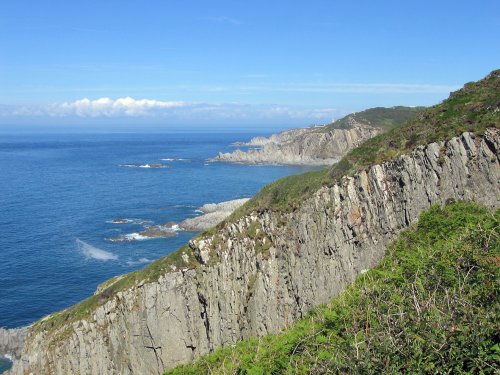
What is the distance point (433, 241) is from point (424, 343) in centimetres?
1435

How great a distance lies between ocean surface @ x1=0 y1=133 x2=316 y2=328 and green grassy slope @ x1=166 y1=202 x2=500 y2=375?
48.5 meters

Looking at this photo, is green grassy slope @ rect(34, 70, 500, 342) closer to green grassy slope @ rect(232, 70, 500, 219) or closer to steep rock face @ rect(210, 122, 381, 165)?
green grassy slope @ rect(232, 70, 500, 219)

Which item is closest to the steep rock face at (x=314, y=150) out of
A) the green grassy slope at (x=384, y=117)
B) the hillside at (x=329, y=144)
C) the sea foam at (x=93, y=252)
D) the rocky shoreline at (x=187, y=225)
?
the hillside at (x=329, y=144)

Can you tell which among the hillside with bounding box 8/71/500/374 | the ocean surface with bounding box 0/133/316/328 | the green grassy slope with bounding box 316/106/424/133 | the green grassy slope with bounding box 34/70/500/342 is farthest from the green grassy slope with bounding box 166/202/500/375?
the green grassy slope with bounding box 316/106/424/133

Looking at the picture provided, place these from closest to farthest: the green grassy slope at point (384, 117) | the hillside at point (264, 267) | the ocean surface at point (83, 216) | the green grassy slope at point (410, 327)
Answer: the green grassy slope at point (410, 327) → the hillside at point (264, 267) → the ocean surface at point (83, 216) → the green grassy slope at point (384, 117)

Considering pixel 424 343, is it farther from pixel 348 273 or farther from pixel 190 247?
pixel 190 247

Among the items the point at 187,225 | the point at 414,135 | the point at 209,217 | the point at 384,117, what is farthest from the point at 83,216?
the point at 384,117

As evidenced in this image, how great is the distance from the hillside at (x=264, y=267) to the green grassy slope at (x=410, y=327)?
47.2ft

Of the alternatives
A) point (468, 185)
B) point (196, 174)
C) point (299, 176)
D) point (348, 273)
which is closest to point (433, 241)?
point (468, 185)

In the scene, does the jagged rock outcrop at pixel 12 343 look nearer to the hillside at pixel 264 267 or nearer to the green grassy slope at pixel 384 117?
the hillside at pixel 264 267

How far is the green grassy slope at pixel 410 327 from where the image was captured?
Answer: 32.1 ft

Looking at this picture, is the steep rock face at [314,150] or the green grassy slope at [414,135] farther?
the steep rock face at [314,150]

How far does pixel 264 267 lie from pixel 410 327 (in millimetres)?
26336

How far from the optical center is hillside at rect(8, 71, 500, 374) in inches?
1287
